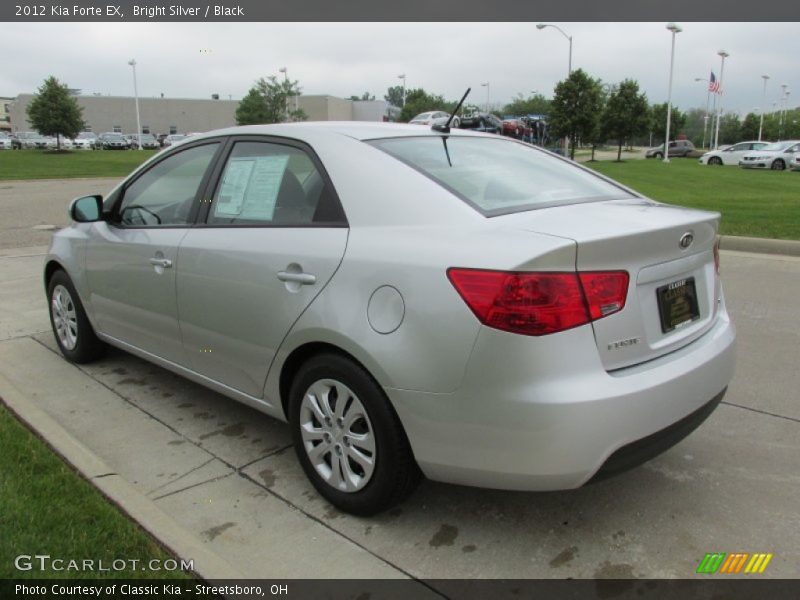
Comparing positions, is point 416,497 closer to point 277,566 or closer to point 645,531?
point 277,566

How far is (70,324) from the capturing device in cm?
483

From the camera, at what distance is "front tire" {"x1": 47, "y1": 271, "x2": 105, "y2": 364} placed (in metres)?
4.69

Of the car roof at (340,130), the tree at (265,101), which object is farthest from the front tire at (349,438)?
the tree at (265,101)

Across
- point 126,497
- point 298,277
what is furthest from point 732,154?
point 126,497

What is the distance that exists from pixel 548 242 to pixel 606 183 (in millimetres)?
1472

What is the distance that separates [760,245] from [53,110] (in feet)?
162

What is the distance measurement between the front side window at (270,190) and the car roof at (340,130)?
0.08m

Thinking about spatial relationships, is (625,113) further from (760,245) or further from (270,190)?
(270,190)

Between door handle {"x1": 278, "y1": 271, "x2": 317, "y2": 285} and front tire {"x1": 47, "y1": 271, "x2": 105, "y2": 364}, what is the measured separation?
2.42 meters

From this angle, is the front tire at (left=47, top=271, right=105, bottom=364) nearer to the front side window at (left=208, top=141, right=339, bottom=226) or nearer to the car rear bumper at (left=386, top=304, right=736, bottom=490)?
the front side window at (left=208, top=141, right=339, bottom=226)

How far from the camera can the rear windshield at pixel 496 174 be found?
282cm

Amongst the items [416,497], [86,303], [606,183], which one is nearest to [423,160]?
[606,183]

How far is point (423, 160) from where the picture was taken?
9.81 feet

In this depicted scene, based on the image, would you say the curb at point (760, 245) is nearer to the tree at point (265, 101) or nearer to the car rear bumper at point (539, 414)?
the car rear bumper at point (539, 414)
